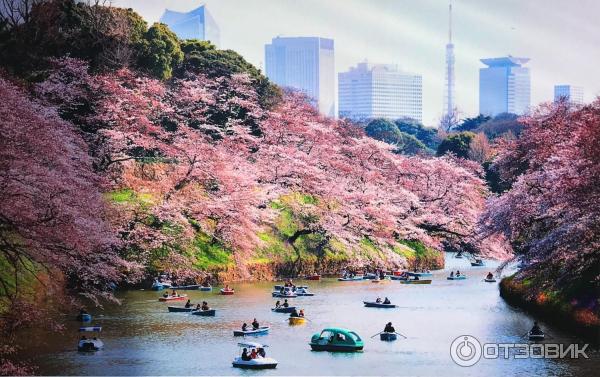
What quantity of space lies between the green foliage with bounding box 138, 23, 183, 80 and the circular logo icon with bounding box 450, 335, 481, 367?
44.2m

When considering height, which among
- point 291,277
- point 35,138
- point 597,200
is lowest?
point 291,277

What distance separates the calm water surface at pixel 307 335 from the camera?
38406 mm

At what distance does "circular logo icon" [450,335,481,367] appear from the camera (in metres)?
40.7

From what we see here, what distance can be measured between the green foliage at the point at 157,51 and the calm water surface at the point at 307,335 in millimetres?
25336

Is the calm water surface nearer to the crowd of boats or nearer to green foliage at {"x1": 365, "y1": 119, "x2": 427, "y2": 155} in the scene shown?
the crowd of boats

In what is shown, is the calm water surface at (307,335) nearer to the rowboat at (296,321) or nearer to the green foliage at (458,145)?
the rowboat at (296,321)

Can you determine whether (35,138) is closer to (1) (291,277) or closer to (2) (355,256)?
(1) (291,277)

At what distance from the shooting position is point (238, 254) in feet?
222

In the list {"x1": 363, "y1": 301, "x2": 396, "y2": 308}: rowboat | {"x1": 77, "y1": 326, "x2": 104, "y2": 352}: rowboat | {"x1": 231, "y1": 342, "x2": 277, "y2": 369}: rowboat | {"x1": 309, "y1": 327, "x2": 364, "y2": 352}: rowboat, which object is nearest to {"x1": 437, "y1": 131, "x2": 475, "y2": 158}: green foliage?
{"x1": 363, "y1": 301, "x2": 396, "y2": 308}: rowboat

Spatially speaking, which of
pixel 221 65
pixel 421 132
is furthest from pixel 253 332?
pixel 421 132

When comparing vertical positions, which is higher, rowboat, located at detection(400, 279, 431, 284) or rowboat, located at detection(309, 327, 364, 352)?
rowboat, located at detection(309, 327, 364, 352)

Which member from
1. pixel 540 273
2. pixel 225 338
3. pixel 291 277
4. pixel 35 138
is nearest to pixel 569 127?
pixel 540 273

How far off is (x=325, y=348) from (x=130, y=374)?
9.69 m

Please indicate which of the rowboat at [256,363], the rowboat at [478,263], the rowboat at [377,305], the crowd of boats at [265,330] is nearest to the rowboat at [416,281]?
the crowd of boats at [265,330]
